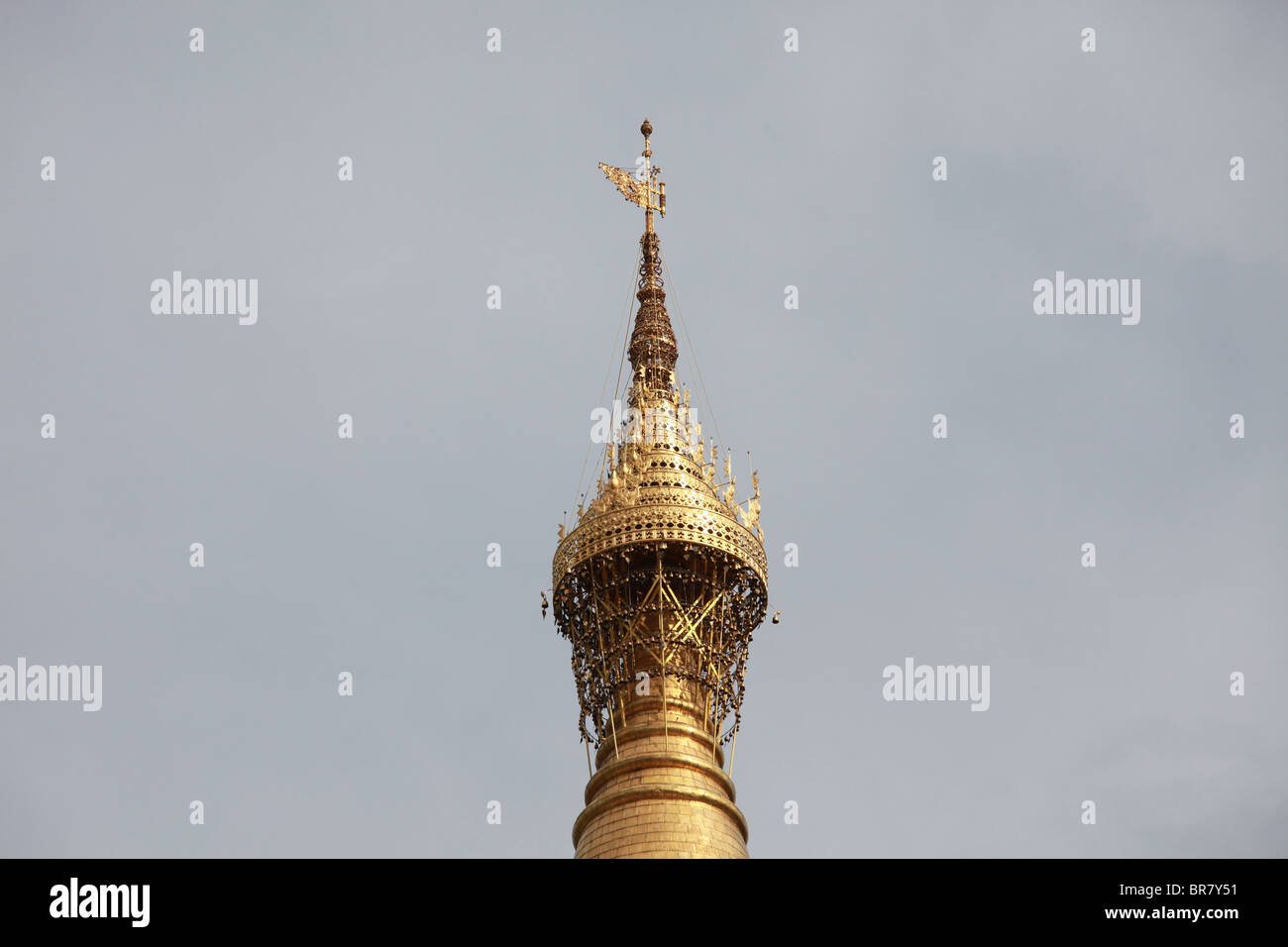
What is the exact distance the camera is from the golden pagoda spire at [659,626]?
65.6 meters

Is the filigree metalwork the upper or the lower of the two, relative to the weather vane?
lower

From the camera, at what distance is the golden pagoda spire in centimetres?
6562

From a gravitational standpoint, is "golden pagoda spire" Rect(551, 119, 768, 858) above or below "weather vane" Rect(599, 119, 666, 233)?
below

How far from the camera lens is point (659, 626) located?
6956 centimetres

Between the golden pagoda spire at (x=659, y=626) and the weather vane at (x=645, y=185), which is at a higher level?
the weather vane at (x=645, y=185)
